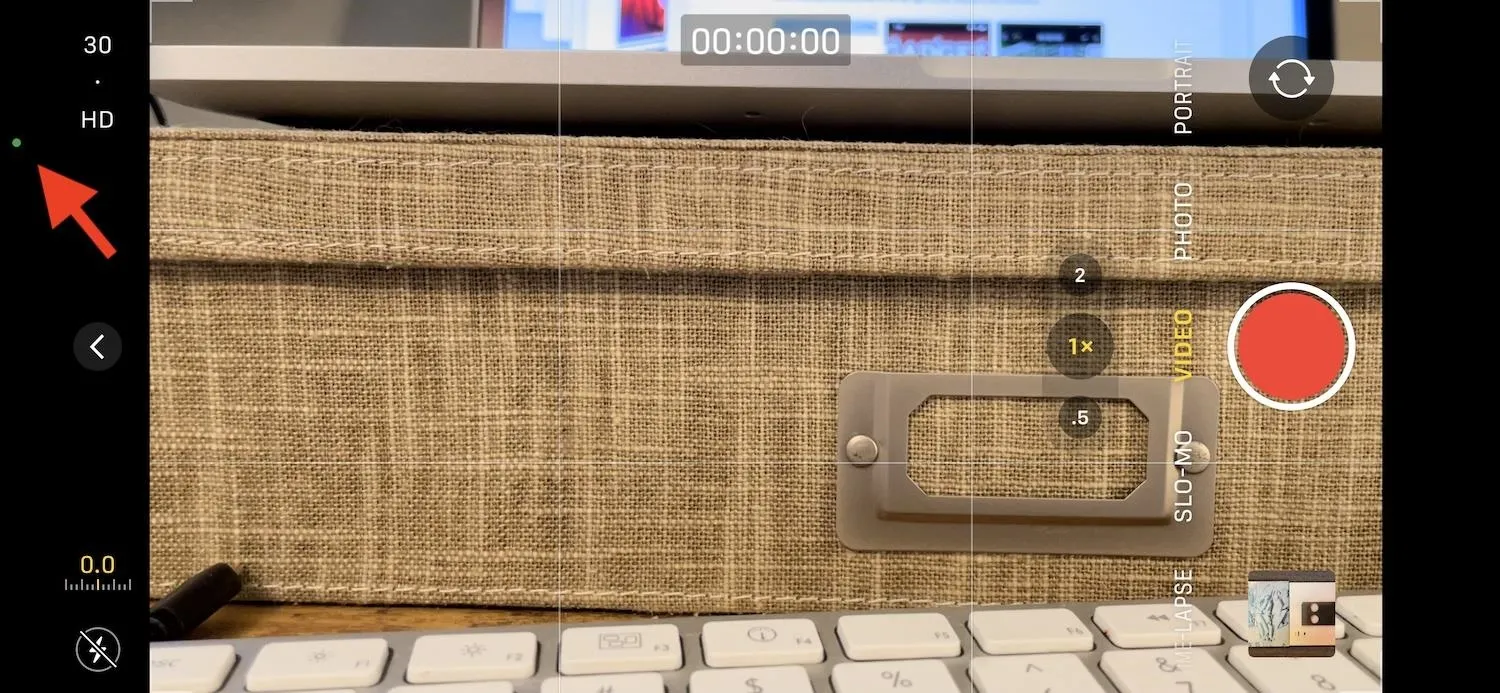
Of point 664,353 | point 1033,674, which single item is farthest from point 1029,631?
point 664,353

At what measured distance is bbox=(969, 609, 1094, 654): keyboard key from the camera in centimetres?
19

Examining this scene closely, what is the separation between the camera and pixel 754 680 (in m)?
0.18

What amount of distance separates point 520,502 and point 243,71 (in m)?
0.16

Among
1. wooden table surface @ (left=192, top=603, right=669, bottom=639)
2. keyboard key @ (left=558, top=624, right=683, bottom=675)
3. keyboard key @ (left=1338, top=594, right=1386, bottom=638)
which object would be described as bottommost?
wooden table surface @ (left=192, top=603, right=669, bottom=639)

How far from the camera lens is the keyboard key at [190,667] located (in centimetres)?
17

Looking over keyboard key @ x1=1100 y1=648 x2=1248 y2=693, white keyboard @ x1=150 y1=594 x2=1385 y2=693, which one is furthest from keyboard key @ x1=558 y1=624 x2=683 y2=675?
keyboard key @ x1=1100 y1=648 x2=1248 y2=693

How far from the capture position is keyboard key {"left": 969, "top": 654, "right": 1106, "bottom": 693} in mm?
181

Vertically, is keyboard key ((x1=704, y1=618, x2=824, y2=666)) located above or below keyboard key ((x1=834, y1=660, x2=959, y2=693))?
above

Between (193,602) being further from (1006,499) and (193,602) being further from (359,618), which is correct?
(1006,499)

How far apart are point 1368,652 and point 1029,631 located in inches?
3.1

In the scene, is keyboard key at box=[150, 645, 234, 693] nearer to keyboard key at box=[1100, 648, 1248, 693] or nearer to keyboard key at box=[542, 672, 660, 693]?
keyboard key at box=[542, 672, 660, 693]

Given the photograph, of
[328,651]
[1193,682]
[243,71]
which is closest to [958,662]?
[1193,682]

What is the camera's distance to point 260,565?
0.83ft
